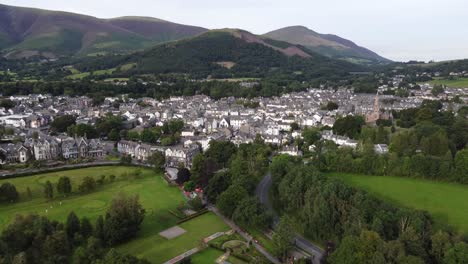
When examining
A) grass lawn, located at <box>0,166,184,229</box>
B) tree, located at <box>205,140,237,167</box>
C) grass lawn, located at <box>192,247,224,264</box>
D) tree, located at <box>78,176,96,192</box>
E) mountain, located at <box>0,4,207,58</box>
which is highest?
mountain, located at <box>0,4,207,58</box>

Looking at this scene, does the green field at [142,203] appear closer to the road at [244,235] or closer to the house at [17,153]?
the road at [244,235]

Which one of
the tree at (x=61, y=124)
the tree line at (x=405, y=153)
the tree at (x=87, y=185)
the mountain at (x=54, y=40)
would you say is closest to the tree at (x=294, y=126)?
the tree line at (x=405, y=153)

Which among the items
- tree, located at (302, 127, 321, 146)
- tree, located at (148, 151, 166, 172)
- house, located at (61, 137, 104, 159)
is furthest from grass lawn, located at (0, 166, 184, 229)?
tree, located at (302, 127, 321, 146)

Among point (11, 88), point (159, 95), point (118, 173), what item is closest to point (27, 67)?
point (11, 88)

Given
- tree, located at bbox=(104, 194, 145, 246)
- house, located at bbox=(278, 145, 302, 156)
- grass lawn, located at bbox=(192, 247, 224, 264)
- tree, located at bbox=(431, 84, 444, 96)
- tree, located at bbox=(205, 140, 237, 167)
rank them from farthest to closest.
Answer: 1. tree, located at bbox=(431, 84, 444, 96)
2. house, located at bbox=(278, 145, 302, 156)
3. tree, located at bbox=(205, 140, 237, 167)
4. tree, located at bbox=(104, 194, 145, 246)
5. grass lawn, located at bbox=(192, 247, 224, 264)

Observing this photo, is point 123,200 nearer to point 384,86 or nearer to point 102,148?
point 102,148

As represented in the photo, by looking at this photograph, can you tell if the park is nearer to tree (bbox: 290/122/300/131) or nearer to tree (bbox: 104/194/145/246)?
tree (bbox: 104/194/145/246)

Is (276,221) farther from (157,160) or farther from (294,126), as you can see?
(294,126)
